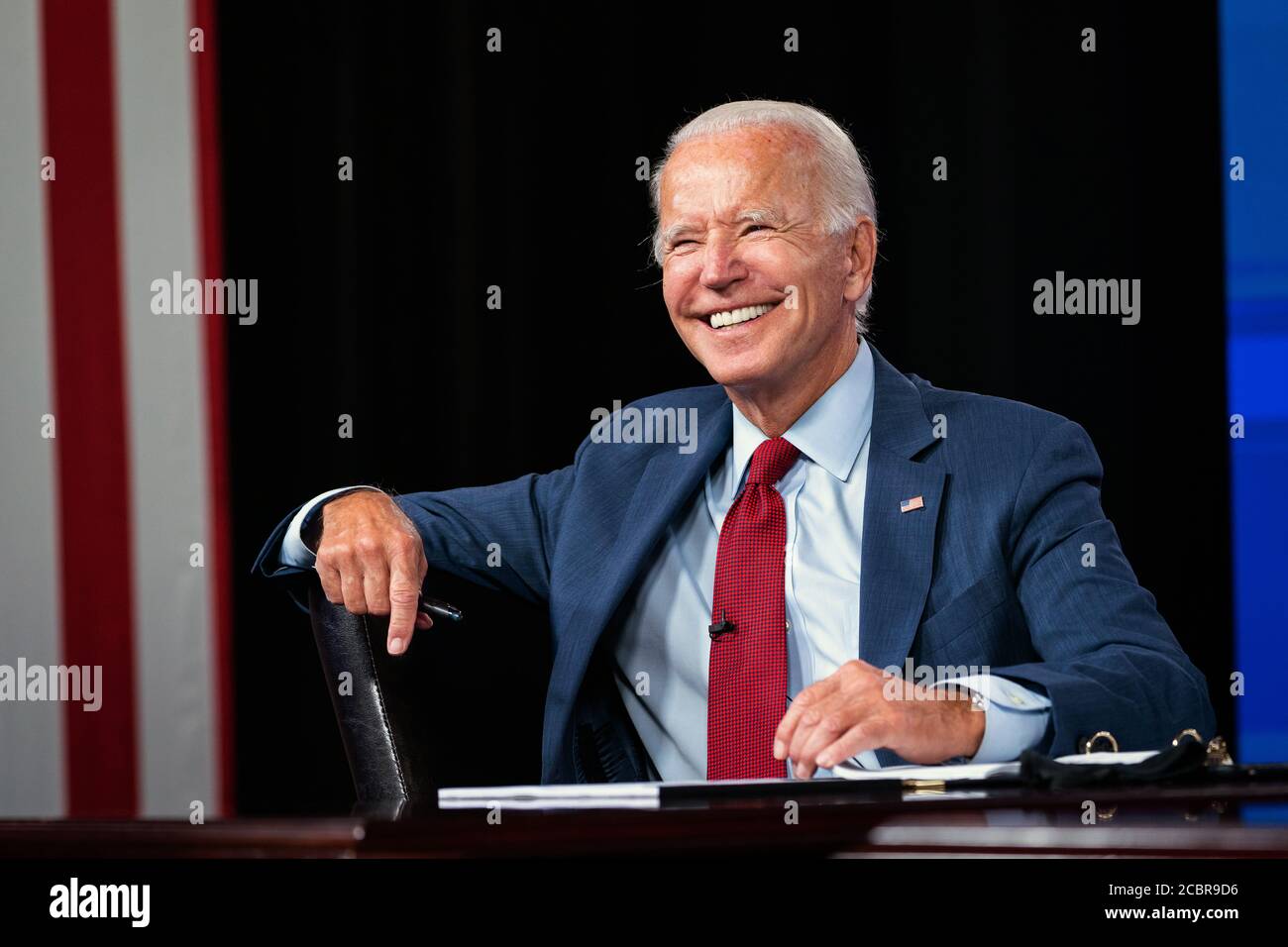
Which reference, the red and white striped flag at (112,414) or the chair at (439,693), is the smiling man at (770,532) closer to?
the chair at (439,693)

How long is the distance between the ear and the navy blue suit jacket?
6.8 inches

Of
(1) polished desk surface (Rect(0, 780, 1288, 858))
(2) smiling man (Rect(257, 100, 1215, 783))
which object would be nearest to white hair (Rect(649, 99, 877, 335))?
(2) smiling man (Rect(257, 100, 1215, 783))

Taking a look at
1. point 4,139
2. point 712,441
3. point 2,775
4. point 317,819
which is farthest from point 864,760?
point 4,139

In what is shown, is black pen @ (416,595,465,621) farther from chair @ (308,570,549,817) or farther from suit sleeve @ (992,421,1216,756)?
suit sleeve @ (992,421,1216,756)

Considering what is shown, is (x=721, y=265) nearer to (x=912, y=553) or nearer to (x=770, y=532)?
(x=770, y=532)

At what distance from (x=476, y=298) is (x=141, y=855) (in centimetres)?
208

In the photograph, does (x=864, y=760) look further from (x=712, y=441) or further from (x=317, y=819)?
(x=317, y=819)

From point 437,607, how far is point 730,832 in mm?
799

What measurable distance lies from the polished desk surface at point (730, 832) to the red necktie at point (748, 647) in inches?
33.9

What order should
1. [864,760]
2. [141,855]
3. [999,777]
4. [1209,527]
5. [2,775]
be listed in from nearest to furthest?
[141,855] → [999,777] → [864,760] → [1209,527] → [2,775]

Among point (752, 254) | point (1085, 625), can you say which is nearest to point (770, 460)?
point (752, 254)

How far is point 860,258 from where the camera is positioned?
7.52 ft

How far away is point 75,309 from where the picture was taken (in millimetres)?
2934

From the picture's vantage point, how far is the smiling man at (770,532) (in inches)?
71.6
